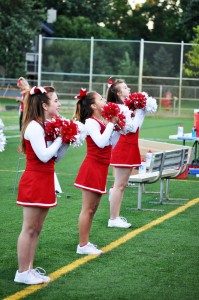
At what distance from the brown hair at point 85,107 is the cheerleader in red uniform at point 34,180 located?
1.36 meters

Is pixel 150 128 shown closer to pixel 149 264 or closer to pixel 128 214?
pixel 128 214

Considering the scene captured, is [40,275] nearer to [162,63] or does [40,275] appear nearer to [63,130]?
[63,130]

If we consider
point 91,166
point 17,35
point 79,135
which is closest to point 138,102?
point 91,166

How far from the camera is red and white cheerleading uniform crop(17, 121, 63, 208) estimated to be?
7.56m

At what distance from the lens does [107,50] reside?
42781 mm

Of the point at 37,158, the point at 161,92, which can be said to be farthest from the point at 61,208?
the point at 161,92

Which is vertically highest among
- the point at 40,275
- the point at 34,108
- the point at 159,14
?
the point at 159,14

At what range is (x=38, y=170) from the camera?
770 centimetres

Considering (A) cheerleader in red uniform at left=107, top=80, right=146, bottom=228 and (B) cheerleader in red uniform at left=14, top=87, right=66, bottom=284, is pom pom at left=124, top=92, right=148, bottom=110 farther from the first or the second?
(B) cheerleader in red uniform at left=14, top=87, right=66, bottom=284

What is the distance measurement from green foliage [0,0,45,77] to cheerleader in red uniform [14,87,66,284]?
53.8 meters

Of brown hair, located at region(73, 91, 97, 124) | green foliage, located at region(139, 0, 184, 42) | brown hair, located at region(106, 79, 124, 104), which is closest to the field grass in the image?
brown hair, located at region(73, 91, 97, 124)

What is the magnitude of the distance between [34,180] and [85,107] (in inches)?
65.7

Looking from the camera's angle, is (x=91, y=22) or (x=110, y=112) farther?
(x=91, y=22)

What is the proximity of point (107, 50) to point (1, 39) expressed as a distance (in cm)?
2327
